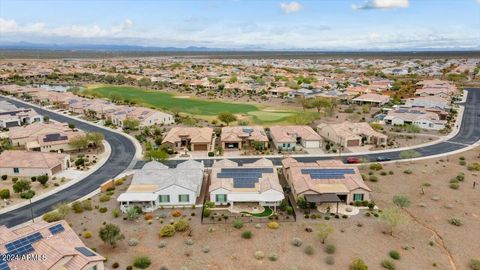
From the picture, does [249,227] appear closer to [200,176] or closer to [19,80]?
[200,176]

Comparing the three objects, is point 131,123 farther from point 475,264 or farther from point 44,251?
point 475,264

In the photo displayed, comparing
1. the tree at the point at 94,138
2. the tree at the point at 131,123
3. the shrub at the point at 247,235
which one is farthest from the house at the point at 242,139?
the shrub at the point at 247,235

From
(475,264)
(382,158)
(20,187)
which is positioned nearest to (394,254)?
(475,264)

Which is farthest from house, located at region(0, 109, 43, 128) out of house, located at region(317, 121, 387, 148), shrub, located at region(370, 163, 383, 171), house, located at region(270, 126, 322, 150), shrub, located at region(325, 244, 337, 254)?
shrub, located at region(325, 244, 337, 254)

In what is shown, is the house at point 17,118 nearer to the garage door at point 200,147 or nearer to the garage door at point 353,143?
the garage door at point 200,147

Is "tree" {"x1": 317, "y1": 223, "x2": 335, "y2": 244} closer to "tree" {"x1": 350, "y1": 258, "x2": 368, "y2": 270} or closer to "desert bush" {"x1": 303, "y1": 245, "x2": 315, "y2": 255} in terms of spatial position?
"desert bush" {"x1": 303, "y1": 245, "x2": 315, "y2": 255}
